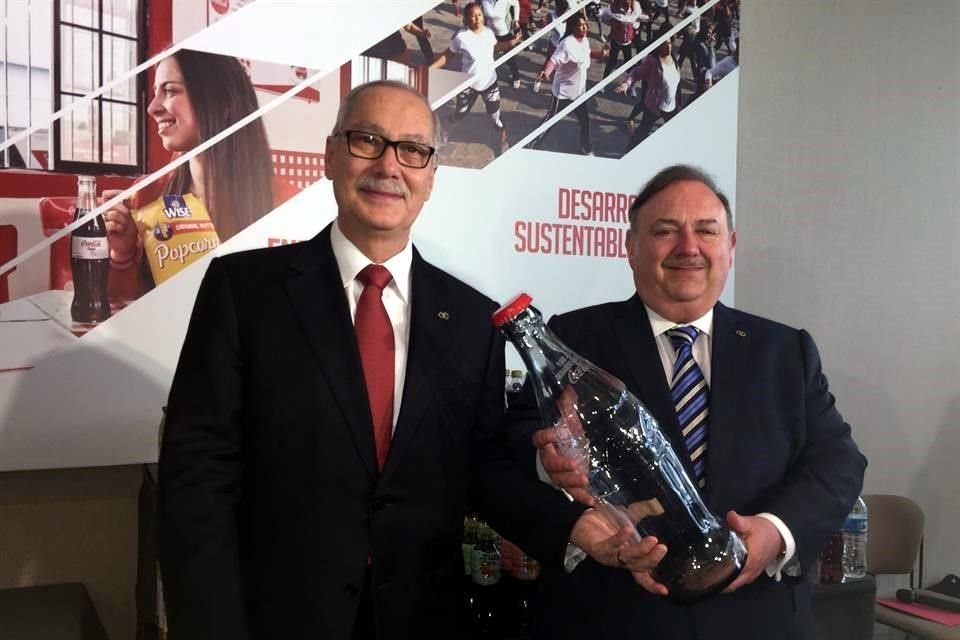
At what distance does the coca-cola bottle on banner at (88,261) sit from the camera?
1964mm

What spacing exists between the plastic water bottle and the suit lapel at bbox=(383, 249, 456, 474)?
1.84 metres

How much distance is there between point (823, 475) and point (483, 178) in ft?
4.69

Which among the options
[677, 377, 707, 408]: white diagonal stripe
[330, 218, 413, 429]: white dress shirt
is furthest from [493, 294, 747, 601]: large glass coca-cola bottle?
[330, 218, 413, 429]: white dress shirt

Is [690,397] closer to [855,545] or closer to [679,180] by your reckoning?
[679,180]

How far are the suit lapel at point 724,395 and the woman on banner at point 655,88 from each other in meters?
1.36

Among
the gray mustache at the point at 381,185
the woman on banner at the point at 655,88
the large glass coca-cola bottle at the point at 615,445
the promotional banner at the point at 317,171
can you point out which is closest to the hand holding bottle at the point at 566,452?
the large glass coca-cola bottle at the point at 615,445

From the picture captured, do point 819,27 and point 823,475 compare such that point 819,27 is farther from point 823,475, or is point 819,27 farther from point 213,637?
point 213,637

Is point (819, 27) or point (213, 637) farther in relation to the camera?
point (819, 27)

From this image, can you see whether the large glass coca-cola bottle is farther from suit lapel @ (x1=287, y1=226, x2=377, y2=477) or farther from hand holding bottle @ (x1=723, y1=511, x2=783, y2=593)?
suit lapel @ (x1=287, y1=226, x2=377, y2=477)

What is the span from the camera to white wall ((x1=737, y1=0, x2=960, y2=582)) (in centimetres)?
305

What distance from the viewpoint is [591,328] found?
1521 mm

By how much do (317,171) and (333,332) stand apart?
1046mm

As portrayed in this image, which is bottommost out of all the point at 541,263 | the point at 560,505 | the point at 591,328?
the point at 560,505

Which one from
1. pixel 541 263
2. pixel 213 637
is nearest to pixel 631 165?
pixel 541 263
